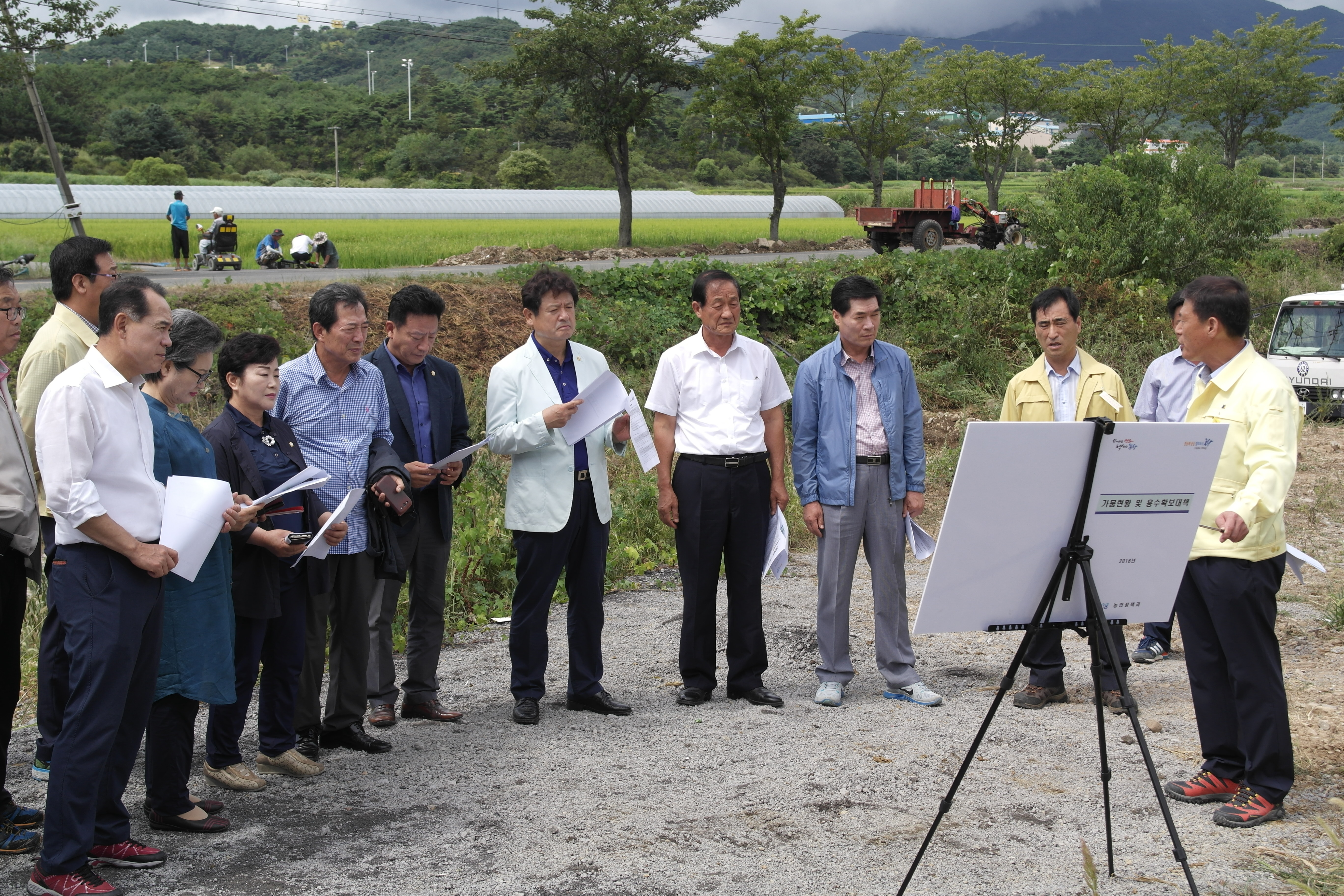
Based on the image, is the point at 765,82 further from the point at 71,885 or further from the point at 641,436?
the point at 71,885

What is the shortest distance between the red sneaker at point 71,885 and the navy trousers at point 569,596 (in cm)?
210

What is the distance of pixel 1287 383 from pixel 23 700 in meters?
6.18

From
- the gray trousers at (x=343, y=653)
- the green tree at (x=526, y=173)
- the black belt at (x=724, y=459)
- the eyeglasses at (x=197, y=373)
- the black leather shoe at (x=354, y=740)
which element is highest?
the green tree at (x=526, y=173)

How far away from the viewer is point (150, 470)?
3.64m

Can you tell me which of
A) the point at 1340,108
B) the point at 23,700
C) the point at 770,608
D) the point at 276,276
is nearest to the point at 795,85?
the point at 276,276

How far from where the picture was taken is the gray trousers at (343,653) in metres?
4.70

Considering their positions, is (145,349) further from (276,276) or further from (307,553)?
(276,276)

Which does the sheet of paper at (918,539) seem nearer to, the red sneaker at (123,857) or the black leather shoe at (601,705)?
the black leather shoe at (601,705)

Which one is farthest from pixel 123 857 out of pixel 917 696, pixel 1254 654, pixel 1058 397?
→ pixel 1058 397

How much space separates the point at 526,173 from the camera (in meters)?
58.8

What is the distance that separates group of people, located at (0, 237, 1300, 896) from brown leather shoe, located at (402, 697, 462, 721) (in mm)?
11

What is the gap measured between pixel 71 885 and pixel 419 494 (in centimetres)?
223

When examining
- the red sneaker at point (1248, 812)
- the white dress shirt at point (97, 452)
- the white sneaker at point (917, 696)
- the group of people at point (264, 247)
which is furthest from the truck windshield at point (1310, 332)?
the group of people at point (264, 247)

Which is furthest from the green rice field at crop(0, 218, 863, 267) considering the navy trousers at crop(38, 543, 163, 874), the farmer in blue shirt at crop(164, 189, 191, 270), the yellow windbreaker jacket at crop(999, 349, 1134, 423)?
the navy trousers at crop(38, 543, 163, 874)
